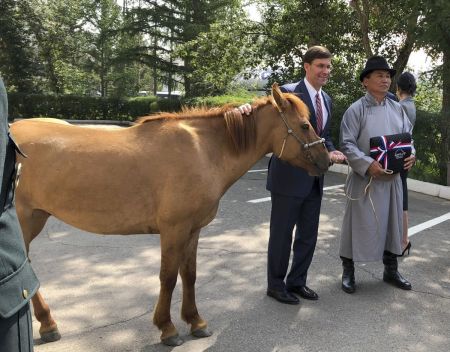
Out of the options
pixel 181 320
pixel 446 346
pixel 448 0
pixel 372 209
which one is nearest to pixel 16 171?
pixel 181 320

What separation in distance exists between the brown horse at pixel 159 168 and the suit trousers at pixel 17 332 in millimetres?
1627

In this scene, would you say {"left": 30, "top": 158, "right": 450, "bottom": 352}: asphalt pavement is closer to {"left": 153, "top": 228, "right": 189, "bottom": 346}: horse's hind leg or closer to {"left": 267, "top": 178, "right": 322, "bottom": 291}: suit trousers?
{"left": 153, "top": 228, "right": 189, "bottom": 346}: horse's hind leg

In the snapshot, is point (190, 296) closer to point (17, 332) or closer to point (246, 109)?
point (246, 109)

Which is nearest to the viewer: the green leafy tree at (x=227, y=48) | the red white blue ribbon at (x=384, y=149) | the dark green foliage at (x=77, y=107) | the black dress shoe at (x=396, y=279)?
the red white blue ribbon at (x=384, y=149)

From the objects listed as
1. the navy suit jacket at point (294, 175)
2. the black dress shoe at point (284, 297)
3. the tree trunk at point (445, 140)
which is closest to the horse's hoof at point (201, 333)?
the black dress shoe at point (284, 297)

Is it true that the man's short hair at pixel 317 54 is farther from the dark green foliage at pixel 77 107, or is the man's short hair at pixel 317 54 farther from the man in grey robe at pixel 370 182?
the dark green foliage at pixel 77 107

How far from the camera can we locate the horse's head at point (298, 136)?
3082 millimetres

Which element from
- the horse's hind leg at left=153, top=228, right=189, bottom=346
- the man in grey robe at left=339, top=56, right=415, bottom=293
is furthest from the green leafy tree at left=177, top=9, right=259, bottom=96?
the horse's hind leg at left=153, top=228, right=189, bottom=346

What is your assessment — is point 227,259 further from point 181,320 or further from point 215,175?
point 215,175

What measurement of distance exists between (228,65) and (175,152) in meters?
11.3

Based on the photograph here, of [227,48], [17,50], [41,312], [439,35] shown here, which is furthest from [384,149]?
[17,50]

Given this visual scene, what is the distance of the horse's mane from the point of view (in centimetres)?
306

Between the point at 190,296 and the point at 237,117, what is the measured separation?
1307mm

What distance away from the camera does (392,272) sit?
4.23 metres
